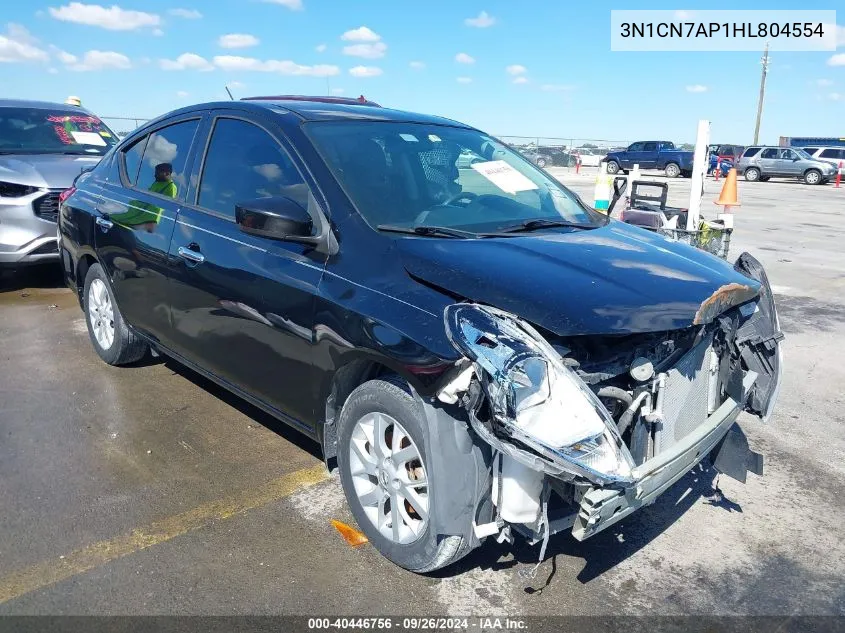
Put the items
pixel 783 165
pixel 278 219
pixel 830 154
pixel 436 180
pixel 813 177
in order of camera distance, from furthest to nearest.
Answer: pixel 830 154, pixel 783 165, pixel 813 177, pixel 436 180, pixel 278 219

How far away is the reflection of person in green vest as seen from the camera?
4.10 m

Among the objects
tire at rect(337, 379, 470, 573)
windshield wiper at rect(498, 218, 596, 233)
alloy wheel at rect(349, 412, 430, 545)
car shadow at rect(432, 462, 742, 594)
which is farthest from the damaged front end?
windshield wiper at rect(498, 218, 596, 233)

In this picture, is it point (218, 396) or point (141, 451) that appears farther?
point (218, 396)

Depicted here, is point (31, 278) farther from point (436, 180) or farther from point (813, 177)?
point (813, 177)

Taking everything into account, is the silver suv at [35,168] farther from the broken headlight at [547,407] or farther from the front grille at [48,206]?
the broken headlight at [547,407]

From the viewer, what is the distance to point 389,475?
279cm

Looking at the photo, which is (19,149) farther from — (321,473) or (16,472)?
(321,473)

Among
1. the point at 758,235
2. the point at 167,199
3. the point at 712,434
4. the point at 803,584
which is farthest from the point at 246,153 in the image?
the point at 758,235

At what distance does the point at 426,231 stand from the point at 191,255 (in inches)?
54.6

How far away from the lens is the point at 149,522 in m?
3.20

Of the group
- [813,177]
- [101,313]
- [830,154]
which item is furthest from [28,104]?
[830,154]

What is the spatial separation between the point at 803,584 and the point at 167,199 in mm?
3654

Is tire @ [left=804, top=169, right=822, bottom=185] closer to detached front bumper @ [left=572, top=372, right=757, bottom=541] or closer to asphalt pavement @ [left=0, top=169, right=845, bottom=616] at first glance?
asphalt pavement @ [left=0, top=169, right=845, bottom=616]

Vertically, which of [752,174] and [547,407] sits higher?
[547,407]
